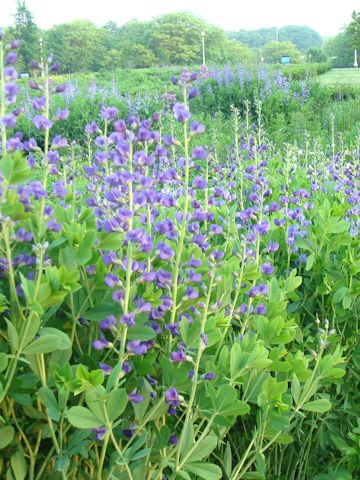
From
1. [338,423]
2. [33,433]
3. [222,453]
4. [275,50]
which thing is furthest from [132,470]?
[275,50]

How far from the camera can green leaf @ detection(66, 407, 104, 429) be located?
142 centimetres

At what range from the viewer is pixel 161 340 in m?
1.89

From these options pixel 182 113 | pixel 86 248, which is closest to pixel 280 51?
pixel 182 113

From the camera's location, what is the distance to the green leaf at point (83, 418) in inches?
55.7

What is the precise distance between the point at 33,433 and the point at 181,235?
2.22 feet

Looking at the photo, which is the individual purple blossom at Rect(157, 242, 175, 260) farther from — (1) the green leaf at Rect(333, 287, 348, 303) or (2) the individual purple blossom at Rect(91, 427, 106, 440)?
(1) the green leaf at Rect(333, 287, 348, 303)

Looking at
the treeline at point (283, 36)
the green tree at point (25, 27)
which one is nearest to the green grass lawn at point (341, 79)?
the green tree at point (25, 27)

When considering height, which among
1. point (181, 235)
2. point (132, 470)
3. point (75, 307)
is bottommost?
point (132, 470)

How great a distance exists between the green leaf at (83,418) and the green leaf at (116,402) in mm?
35

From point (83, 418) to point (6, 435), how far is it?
0.74ft

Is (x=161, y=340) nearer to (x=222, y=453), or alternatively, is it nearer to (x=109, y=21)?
(x=222, y=453)

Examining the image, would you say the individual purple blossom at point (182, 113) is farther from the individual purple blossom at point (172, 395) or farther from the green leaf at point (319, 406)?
the green leaf at point (319, 406)

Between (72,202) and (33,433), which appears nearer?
(33,433)

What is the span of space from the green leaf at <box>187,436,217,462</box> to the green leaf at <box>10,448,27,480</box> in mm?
417
